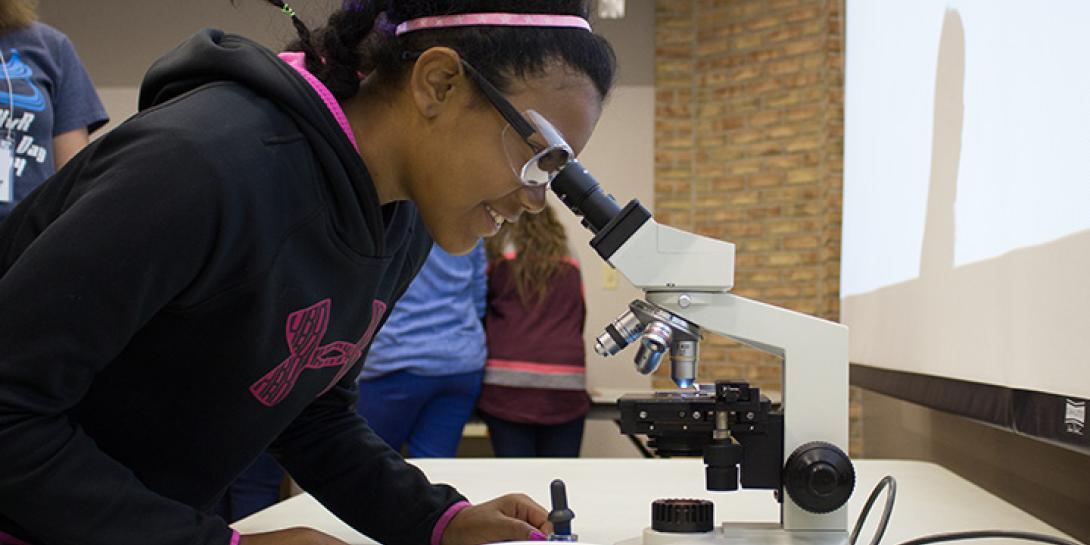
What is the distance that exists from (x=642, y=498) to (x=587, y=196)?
53 centimetres

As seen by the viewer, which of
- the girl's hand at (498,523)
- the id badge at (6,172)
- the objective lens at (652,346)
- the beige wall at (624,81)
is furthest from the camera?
the beige wall at (624,81)

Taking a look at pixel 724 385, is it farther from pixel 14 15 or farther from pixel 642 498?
pixel 14 15

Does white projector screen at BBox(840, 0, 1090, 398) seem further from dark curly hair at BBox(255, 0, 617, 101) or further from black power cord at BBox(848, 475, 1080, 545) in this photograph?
dark curly hair at BBox(255, 0, 617, 101)

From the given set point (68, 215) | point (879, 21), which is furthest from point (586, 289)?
point (68, 215)

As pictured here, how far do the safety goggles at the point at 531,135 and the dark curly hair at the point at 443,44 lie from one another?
11 millimetres

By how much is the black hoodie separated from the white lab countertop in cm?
19

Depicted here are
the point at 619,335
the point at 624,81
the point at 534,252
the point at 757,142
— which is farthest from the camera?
the point at 624,81

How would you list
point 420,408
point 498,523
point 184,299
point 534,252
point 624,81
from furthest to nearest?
point 624,81, point 534,252, point 420,408, point 498,523, point 184,299

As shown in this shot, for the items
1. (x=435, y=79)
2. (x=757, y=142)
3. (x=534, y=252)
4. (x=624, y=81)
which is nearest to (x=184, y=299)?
(x=435, y=79)

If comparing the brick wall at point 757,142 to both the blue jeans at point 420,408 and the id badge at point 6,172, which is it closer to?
the blue jeans at point 420,408

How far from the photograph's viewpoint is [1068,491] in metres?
1.38

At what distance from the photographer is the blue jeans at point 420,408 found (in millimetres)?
2938

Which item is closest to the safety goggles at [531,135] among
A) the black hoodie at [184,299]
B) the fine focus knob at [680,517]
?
the black hoodie at [184,299]

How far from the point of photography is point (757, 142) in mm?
4707
